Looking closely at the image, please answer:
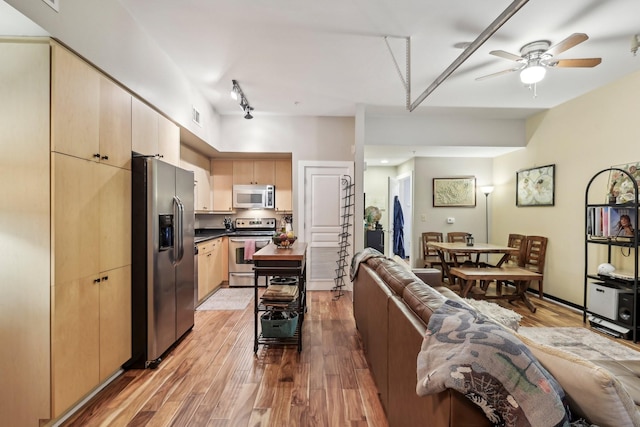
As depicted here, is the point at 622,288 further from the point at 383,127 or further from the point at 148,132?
the point at 148,132

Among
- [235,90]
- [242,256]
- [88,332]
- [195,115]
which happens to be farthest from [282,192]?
[88,332]

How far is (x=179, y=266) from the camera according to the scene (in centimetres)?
287

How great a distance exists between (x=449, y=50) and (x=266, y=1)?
1.77 meters

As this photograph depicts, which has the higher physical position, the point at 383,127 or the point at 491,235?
the point at 383,127

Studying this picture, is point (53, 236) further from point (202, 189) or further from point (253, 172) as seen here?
point (253, 172)

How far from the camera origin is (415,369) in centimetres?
125

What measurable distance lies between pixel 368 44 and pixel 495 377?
2.82 m

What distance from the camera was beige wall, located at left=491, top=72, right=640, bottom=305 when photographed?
3418 millimetres

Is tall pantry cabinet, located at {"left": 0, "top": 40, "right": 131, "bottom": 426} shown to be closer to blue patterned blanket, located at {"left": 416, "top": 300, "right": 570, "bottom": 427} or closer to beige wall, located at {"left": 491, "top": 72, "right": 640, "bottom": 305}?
blue patterned blanket, located at {"left": 416, "top": 300, "right": 570, "bottom": 427}

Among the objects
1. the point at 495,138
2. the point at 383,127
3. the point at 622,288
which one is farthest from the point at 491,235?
the point at 383,127

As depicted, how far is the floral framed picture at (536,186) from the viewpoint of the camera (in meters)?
4.43

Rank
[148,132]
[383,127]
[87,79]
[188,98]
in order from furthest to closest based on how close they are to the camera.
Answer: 1. [383,127]
2. [188,98]
3. [148,132]
4. [87,79]

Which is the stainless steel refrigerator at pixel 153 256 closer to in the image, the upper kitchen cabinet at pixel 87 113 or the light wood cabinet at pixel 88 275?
the light wood cabinet at pixel 88 275

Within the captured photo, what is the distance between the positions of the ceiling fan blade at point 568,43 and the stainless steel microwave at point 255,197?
158 inches
